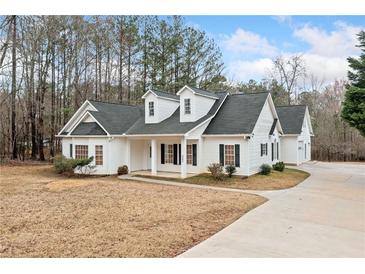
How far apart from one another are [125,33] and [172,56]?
4.99 metres

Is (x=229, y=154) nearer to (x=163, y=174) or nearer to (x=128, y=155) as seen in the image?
(x=163, y=174)

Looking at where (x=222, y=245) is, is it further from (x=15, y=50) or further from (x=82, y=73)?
(x=82, y=73)

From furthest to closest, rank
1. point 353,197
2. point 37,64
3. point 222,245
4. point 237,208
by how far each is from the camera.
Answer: point 37,64 < point 353,197 < point 237,208 < point 222,245

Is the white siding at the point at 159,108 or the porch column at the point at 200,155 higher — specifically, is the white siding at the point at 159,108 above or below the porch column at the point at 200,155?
above

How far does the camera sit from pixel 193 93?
16.8m

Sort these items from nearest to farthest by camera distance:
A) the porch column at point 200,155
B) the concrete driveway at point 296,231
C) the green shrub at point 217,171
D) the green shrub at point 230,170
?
the concrete driveway at point 296,231
the green shrub at point 217,171
the green shrub at point 230,170
the porch column at point 200,155

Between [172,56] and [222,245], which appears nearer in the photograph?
[222,245]

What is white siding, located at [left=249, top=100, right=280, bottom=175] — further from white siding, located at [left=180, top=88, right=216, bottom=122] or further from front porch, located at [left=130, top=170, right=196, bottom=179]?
front porch, located at [left=130, top=170, right=196, bottom=179]

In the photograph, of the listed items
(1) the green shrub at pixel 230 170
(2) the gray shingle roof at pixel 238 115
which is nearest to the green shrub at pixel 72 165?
(2) the gray shingle roof at pixel 238 115

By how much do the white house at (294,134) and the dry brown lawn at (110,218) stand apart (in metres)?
13.8

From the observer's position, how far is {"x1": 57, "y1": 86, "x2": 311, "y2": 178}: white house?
15977mm

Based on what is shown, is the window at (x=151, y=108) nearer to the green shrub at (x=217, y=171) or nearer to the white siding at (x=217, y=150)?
the white siding at (x=217, y=150)

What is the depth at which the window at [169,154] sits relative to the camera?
58.9ft
